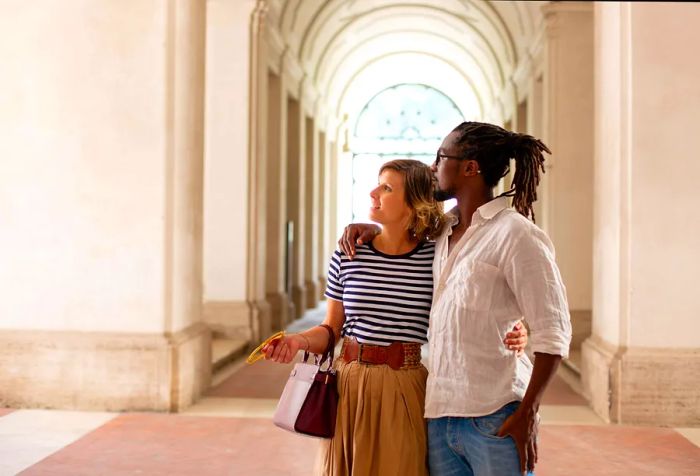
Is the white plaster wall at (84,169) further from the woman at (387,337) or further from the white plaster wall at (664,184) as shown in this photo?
the woman at (387,337)

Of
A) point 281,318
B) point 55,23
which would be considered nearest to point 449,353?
point 55,23

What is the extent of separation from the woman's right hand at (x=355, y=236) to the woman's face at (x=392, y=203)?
0.32 feet

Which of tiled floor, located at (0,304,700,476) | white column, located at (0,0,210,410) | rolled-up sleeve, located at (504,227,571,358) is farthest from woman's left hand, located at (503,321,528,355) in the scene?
white column, located at (0,0,210,410)

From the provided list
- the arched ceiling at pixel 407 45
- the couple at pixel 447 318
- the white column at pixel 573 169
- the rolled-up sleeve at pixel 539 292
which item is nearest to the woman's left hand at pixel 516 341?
the couple at pixel 447 318

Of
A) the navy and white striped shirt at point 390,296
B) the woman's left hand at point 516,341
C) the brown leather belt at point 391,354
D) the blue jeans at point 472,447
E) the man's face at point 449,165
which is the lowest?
the blue jeans at point 472,447

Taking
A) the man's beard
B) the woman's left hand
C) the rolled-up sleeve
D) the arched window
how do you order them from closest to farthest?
the rolled-up sleeve < the woman's left hand < the man's beard < the arched window

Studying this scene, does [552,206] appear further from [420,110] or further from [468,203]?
[420,110]

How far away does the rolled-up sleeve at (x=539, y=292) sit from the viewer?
2498mm

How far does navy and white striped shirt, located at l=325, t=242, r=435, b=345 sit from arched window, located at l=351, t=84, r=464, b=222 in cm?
2967

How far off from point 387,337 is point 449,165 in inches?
27.2

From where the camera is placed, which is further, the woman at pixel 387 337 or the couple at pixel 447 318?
the woman at pixel 387 337

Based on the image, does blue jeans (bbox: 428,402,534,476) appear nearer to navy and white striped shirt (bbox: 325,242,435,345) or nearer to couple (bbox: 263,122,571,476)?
couple (bbox: 263,122,571,476)

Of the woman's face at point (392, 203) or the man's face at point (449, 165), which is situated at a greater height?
the man's face at point (449, 165)

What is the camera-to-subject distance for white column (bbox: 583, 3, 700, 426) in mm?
7027
